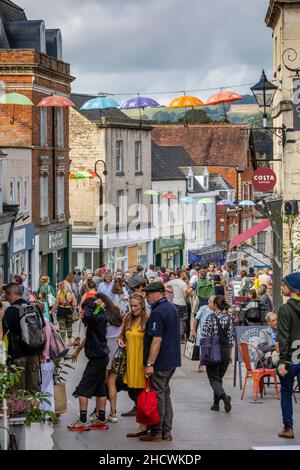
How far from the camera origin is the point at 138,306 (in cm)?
1410

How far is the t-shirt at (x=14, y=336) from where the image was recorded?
539 inches

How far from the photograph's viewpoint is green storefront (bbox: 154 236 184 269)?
70.6 metres

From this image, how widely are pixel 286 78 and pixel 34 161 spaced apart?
2091 centimetres

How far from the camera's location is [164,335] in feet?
44.3

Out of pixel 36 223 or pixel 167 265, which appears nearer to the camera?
pixel 36 223

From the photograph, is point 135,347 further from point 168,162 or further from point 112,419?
point 168,162

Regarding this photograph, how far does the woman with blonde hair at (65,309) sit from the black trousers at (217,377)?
11.0m

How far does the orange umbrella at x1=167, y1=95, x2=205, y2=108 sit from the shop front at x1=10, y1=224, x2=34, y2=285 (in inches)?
286

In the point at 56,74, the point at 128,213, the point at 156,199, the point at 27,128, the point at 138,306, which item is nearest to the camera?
the point at 138,306

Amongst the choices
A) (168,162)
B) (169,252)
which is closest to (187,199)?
(169,252)

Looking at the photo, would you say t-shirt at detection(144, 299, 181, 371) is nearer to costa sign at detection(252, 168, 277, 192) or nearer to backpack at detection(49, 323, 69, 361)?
backpack at detection(49, 323, 69, 361)

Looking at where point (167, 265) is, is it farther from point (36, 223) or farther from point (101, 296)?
point (101, 296)

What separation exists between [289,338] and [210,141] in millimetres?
73893
